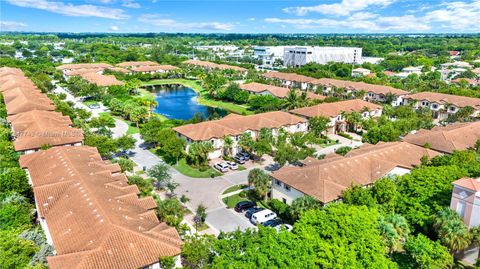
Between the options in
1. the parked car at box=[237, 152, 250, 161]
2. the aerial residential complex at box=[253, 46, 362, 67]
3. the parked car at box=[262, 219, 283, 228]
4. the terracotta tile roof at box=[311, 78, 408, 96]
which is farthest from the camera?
the aerial residential complex at box=[253, 46, 362, 67]

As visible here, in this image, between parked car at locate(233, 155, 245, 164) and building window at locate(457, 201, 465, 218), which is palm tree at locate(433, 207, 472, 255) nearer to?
building window at locate(457, 201, 465, 218)

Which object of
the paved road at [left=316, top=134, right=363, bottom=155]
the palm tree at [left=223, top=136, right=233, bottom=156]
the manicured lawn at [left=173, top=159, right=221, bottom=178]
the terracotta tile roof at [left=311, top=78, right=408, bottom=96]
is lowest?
the paved road at [left=316, top=134, right=363, bottom=155]

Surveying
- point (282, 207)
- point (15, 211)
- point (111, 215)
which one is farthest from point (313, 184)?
point (15, 211)

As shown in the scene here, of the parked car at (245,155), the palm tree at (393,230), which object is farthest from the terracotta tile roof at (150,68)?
the palm tree at (393,230)

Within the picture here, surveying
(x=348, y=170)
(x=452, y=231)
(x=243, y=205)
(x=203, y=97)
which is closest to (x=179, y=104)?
(x=203, y=97)

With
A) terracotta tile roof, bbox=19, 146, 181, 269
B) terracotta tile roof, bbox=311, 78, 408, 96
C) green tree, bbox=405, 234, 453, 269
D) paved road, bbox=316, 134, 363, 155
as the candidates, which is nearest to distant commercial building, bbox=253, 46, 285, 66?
terracotta tile roof, bbox=311, 78, 408, 96

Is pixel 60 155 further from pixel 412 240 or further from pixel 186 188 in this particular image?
pixel 412 240
